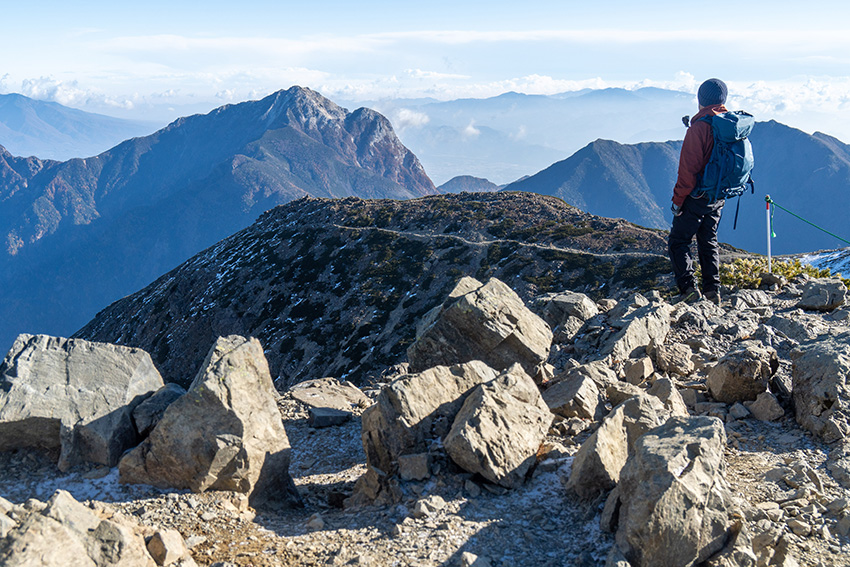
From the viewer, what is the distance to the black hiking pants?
16.4m

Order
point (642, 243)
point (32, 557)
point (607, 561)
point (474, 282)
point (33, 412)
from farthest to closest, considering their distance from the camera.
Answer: point (642, 243) → point (474, 282) → point (33, 412) → point (607, 561) → point (32, 557)

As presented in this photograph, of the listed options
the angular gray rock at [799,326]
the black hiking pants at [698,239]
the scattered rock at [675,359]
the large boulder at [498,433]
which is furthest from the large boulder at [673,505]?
the black hiking pants at [698,239]

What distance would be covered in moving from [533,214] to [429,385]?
8431cm

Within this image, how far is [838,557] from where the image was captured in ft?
24.0

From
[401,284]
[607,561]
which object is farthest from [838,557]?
[401,284]

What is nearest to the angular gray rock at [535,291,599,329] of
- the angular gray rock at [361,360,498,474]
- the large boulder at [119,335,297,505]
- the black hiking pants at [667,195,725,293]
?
the black hiking pants at [667,195,725,293]

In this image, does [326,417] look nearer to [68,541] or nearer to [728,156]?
[68,541]

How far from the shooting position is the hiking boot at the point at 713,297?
17.8m

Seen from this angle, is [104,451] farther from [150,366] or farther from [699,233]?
[699,233]

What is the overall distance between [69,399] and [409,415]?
6.86 m

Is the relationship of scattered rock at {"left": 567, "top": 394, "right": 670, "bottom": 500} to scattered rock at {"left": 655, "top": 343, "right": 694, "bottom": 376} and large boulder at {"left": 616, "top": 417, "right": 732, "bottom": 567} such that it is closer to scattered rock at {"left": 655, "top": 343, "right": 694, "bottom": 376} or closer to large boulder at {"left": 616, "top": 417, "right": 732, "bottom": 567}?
large boulder at {"left": 616, "top": 417, "right": 732, "bottom": 567}

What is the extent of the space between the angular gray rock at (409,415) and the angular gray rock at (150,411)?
4.41 m

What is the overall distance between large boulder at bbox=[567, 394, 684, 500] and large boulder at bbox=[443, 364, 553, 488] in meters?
0.90

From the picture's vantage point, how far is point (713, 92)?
15.8 metres
